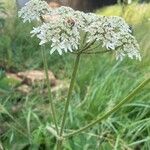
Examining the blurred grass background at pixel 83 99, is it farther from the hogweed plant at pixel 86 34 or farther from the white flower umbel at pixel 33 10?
the hogweed plant at pixel 86 34

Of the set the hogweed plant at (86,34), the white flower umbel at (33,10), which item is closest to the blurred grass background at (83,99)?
the white flower umbel at (33,10)

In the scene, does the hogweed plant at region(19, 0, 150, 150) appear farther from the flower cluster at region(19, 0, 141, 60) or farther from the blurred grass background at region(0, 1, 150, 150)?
the blurred grass background at region(0, 1, 150, 150)

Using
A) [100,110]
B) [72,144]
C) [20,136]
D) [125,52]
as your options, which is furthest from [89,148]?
[125,52]

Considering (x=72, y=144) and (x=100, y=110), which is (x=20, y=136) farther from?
(x=100, y=110)

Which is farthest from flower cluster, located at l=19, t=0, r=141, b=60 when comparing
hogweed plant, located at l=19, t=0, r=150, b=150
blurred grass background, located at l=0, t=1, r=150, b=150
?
blurred grass background, located at l=0, t=1, r=150, b=150

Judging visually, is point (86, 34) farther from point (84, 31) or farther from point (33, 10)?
point (33, 10)

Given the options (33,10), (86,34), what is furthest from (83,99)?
(86,34)
